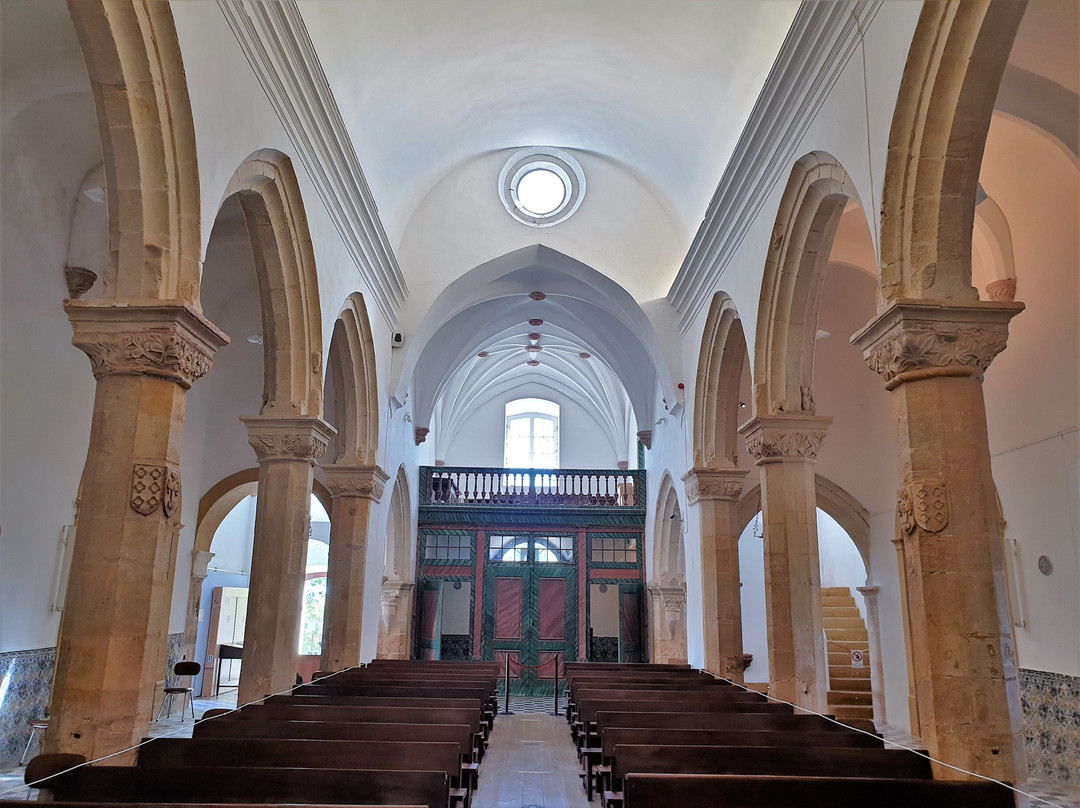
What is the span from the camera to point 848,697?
15180mm

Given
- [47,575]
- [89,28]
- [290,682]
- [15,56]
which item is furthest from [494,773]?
[15,56]

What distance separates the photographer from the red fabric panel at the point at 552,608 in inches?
719

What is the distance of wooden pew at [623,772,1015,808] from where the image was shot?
3904 mm

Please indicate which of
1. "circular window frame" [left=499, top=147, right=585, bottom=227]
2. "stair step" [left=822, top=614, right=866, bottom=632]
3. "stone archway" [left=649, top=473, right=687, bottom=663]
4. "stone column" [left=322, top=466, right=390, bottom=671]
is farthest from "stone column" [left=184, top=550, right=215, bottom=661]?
"stair step" [left=822, top=614, right=866, bottom=632]

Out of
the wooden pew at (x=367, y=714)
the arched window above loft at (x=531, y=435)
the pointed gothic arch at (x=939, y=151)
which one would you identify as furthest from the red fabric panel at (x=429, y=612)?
the pointed gothic arch at (x=939, y=151)

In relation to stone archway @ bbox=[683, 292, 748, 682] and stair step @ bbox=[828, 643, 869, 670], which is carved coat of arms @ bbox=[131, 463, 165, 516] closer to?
stone archway @ bbox=[683, 292, 748, 682]

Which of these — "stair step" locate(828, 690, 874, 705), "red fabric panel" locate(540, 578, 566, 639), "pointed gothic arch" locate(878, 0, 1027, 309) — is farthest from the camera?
"red fabric panel" locate(540, 578, 566, 639)

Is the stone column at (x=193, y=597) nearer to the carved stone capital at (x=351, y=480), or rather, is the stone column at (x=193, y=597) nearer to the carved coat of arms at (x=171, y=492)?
the carved stone capital at (x=351, y=480)

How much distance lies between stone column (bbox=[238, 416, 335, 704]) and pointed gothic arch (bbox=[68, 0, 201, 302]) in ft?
10.3

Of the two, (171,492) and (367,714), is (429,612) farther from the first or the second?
(171,492)

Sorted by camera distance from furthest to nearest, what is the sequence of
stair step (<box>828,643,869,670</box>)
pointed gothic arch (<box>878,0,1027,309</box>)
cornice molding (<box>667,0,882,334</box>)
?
stair step (<box>828,643,869,670</box>) < cornice molding (<box>667,0,882,334</box>) < pointed gothic arch (<box>878,0,1027,309</box>)

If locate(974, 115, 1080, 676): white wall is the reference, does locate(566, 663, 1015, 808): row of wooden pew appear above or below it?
below

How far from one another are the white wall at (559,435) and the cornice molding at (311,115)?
51.1 ft

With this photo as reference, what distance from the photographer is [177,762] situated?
4.64 m
